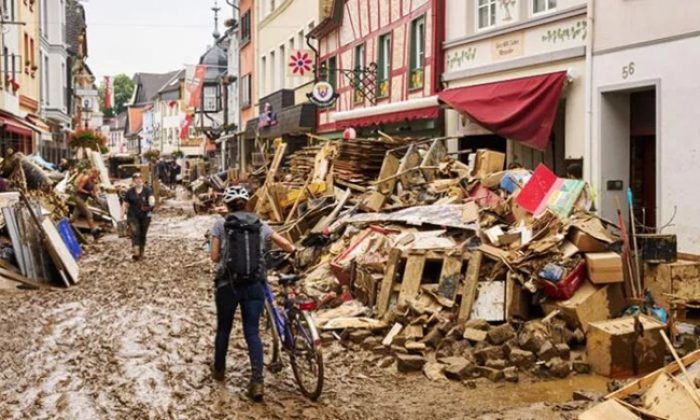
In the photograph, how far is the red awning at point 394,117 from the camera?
61.2 ft

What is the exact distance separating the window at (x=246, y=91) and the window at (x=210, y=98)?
15.3 m

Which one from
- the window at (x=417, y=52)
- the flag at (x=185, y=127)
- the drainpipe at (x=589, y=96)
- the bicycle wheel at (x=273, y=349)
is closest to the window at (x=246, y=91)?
the window at (x=417, y=52)

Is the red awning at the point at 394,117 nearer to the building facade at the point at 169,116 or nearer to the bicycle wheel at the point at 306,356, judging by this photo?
the bicycle wheel at the point at 306,356

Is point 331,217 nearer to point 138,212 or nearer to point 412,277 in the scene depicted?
point 138,212

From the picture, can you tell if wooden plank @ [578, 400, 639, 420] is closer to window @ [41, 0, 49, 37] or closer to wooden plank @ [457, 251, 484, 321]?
wooden plank @ [457, 251, 484, 321]

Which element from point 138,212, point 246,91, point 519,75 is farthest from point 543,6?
point 246,91

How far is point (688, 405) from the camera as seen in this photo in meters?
5.39

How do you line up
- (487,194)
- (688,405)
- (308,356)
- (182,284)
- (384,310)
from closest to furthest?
(688,405) < (308,356) < (384,310) < (487,194) < (182,284)

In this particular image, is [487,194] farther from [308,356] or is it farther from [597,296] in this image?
[308,356]

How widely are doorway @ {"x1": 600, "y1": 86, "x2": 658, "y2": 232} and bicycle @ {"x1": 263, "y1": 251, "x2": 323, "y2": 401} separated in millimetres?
7487

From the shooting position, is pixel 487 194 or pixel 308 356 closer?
pixel 308 356

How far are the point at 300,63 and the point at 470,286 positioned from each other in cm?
2001

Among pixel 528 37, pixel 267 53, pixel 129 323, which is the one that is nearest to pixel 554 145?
pixel 528 37

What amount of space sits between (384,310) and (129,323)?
308 cm
